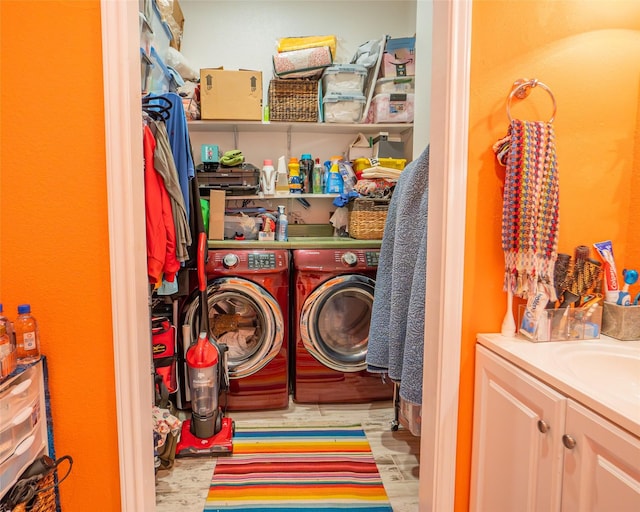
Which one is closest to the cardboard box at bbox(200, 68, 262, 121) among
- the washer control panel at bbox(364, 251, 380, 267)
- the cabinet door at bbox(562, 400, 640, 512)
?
the washer control panel at bbox(364, 251, 380, 267)

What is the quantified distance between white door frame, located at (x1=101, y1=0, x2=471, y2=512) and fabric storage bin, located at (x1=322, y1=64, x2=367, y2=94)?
5.42 feet

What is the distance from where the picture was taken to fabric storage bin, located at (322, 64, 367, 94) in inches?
106

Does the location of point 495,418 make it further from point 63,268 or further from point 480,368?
point 63,268

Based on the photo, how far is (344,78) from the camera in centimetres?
271

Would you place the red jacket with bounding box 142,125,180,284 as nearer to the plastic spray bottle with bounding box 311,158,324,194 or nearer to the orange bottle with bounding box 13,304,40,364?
the orange bottle with bounding box 13,304,40,364

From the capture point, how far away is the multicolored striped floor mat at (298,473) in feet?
5.55

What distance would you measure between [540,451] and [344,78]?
250 cm

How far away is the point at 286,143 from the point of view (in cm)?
302

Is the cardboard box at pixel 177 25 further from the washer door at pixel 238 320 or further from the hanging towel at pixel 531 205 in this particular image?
the hanging towel at pixel 531 205

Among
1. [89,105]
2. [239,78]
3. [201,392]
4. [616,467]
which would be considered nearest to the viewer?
[616,467]

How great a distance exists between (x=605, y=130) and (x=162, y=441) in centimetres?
214

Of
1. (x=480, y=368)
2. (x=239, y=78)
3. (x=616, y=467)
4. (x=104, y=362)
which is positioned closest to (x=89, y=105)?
(x=104, y=362)

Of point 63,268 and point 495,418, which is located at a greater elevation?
point 63,268

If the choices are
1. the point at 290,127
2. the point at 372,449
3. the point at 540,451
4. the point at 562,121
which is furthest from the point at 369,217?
the point at 540,451
